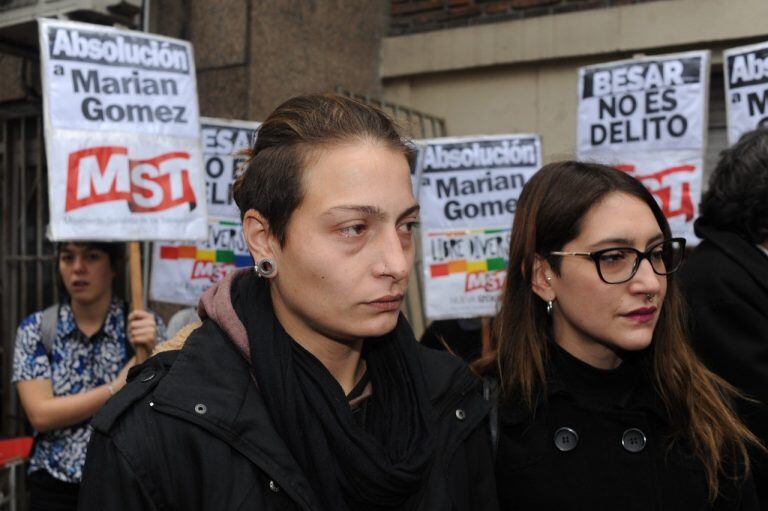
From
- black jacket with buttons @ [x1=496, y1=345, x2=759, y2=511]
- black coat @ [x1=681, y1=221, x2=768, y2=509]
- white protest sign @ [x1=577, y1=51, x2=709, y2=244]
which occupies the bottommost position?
black jacket with buttons @ [x1=496, y1=345, x2=759, y2=511]

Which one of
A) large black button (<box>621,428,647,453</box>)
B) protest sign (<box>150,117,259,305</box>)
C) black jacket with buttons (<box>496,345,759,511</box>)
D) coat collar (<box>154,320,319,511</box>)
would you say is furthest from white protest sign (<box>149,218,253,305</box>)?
coat collar (<box>154,320,319,511</box>)

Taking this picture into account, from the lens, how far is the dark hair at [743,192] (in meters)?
2.76

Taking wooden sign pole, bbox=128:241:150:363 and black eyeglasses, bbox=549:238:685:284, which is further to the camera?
wooden sign pole, bbox=128:241:150:363

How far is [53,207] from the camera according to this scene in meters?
3.54

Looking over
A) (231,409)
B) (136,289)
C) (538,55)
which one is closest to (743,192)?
(231,409)

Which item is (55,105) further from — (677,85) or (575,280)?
(677,85)

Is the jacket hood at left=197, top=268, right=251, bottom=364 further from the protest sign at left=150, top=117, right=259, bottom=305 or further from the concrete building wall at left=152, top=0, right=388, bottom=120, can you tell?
the concrete building wall at left=152, top=0, right=388, bottom=120

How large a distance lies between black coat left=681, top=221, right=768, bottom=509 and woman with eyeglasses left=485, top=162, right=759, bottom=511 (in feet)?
0.86

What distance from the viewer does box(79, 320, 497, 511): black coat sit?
1.55 meters

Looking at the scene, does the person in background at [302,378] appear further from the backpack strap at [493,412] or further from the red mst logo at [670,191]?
the red mst logo at [670,191]

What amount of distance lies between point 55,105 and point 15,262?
11.1ft

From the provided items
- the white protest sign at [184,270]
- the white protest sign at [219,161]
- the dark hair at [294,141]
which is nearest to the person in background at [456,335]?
the white protest sign at [184,270]

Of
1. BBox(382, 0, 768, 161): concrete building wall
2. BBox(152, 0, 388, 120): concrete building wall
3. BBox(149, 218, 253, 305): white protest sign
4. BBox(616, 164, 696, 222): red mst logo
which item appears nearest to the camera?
BBox(616, 164, 696, 222): red mst logo

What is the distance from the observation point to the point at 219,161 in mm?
4930
